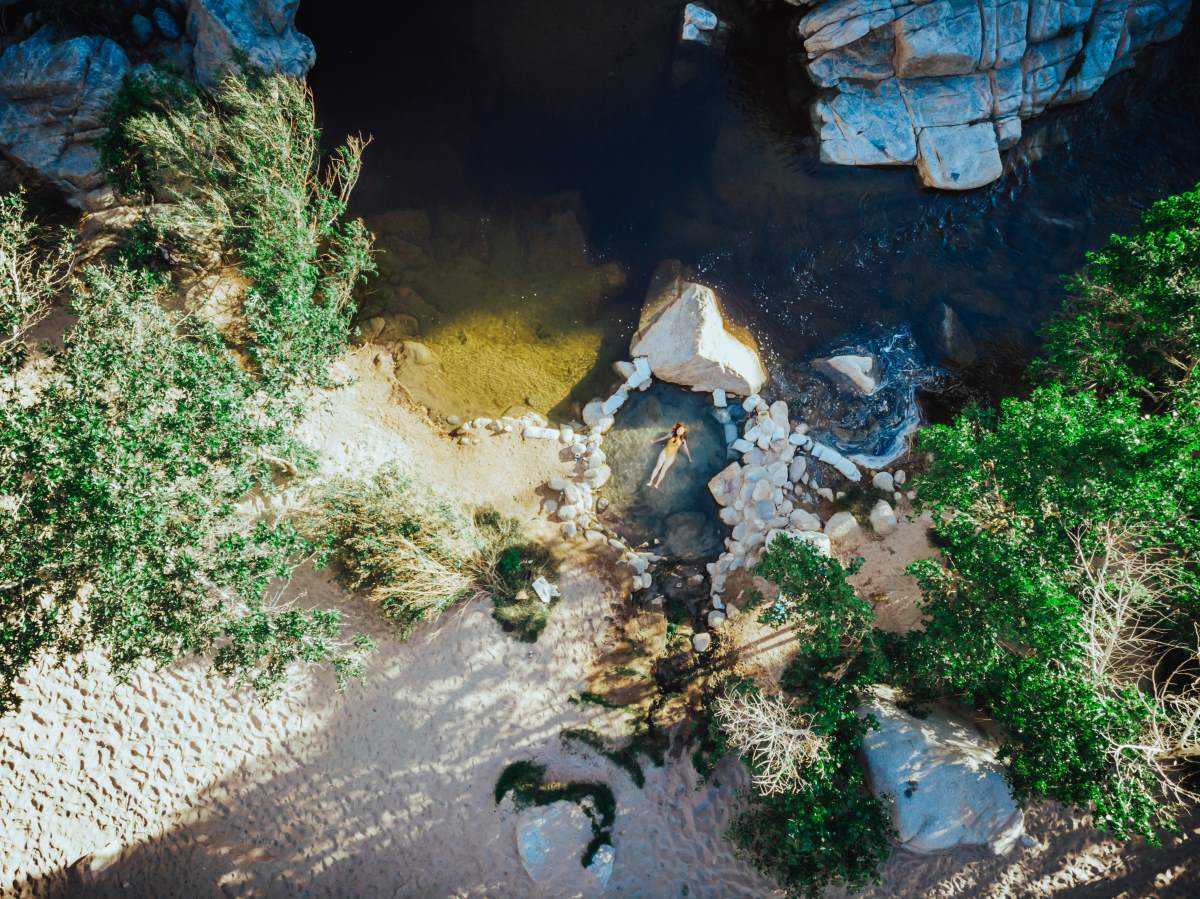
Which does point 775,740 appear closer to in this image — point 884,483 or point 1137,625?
point 1137,625

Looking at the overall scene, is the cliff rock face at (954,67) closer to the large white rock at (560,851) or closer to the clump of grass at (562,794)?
the clump of grass at (562,794)

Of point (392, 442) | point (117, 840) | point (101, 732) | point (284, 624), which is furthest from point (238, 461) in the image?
point (117, 840)

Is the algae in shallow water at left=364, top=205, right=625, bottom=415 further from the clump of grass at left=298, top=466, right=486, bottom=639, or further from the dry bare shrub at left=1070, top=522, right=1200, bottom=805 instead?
the dry bare shrub at left=1070, top=522, right=1200, bottom=805

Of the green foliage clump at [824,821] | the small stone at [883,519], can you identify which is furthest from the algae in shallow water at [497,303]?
the green foliage clump at [824,821]

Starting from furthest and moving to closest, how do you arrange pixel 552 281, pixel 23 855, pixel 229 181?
1. pixel 552 281
2. pixel 229 181
3. pixel 23 855

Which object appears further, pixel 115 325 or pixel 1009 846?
pixel 1009 846

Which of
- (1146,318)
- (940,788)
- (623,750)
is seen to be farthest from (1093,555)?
(623,750)

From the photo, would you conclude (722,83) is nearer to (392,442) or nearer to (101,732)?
(392,442)
